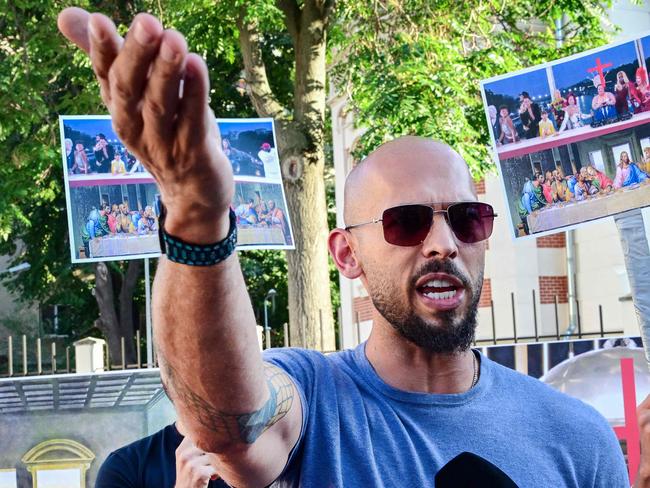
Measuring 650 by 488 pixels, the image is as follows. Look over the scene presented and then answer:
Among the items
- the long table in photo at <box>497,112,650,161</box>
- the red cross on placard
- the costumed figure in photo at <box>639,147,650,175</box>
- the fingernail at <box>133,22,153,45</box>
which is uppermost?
the red cross on placard

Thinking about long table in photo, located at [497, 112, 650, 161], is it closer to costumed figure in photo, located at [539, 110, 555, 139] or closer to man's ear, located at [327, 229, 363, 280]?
costumed figure in photo, located at [539, 110, 555, 139]

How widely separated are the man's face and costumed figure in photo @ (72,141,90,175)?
388 centimetres

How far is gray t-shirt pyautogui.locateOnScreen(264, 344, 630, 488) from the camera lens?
209cm

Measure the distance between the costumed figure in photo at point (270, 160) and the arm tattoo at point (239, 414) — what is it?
4406 mm

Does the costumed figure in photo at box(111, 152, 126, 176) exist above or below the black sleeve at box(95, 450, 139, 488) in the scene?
above

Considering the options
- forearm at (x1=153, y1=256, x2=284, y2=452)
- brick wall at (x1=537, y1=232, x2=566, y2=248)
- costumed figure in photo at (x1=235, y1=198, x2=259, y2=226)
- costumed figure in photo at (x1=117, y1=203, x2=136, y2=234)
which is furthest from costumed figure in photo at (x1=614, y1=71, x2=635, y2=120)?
brick wall at (x1=537, y1=232, x2=566, y2=248)

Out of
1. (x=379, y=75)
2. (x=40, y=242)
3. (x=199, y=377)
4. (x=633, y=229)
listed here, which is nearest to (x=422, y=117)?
(x=379, y=75)

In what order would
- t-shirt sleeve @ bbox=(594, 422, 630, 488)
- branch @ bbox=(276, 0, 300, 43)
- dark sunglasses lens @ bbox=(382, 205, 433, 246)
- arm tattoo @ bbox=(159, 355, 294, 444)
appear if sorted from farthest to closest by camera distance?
branch @ bbox=(276, 0, 300, 43) → dark sunglasses lens @ bbox=(382, 205, 433, 246) → t-shirt sleeve @ bbox=(594, 422, 630, 488) → arm tattoo @ bbox=(159, 355, 294, 444)

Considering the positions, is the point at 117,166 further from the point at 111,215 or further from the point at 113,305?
the point at 113,305

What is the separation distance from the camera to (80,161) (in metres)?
6.16

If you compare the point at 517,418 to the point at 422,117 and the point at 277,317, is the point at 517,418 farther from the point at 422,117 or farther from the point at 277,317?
the point at 277,317

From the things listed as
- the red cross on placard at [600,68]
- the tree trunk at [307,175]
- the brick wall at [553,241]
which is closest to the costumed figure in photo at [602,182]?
the red cross on placard at [600,68]

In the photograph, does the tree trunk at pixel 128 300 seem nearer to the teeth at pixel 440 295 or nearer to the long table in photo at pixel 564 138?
the long table in photo at pixel 564 138

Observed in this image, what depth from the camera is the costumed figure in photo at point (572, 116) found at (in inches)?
171
